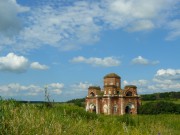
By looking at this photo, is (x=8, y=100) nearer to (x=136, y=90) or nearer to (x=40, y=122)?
(x=40, y=122)

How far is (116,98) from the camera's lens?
69938mm

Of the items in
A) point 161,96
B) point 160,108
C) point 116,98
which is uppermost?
point 161,96

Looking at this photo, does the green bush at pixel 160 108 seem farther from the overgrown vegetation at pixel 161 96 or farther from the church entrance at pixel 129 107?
the overgrown vegetation at pixel 161 96

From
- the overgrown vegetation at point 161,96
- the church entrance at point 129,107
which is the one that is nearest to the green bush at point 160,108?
the church entrance at point 129,107

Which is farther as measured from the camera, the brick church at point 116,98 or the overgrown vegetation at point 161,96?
the overgrown vegetation at point 161,96

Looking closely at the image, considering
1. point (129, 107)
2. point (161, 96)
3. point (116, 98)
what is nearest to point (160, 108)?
point (129, 107)

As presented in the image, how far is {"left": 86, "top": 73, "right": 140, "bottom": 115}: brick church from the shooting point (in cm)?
6931

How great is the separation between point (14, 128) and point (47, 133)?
56 cm

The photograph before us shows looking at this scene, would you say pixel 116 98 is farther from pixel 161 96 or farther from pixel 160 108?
pixel 161 96

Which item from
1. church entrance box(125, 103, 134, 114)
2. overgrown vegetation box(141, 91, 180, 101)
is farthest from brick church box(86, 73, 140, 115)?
overgrown vegetation box(141, 91, 180, 101)

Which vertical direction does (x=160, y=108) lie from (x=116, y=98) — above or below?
below

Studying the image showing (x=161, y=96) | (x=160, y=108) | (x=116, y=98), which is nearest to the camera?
(x=160, y=108)

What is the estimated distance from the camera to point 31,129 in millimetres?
5973

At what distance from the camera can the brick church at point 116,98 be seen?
69312 millimetres
